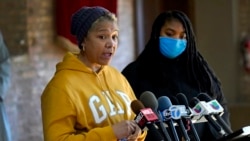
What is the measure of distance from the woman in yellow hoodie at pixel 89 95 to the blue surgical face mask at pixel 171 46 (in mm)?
607

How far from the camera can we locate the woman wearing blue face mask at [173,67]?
3.47m

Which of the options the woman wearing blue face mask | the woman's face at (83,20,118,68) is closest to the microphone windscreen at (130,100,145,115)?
the woman's face at (83,20,118,68)

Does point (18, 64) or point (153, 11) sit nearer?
point (18, 64)

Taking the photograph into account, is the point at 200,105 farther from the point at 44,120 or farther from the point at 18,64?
the point at 18,64

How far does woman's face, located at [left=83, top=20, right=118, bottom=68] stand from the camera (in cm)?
271

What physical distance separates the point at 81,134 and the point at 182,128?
39 centimetres

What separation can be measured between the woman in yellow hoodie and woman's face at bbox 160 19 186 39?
680 millimetres

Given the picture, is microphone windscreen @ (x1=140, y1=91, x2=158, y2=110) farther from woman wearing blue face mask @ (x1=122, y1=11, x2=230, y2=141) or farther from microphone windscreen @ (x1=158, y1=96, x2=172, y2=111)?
woman wearing blue face mask @ (x1=122, y1=11, x2=230, y2=141)

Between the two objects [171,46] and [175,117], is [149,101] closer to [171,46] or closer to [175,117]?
[175,117]

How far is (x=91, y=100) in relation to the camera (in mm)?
2689

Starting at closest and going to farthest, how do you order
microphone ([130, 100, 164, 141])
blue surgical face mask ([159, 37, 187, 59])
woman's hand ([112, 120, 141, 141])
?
microphone ([130, 100, 164, 141])
woman's hand ([112, 120, 141, 141])
blue surgical face mask ([159, 37, 187, 59])

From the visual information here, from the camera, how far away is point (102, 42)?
8.87ft

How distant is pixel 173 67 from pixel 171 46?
0.60 ft

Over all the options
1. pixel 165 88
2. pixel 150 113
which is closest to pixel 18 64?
pixel 165 88
